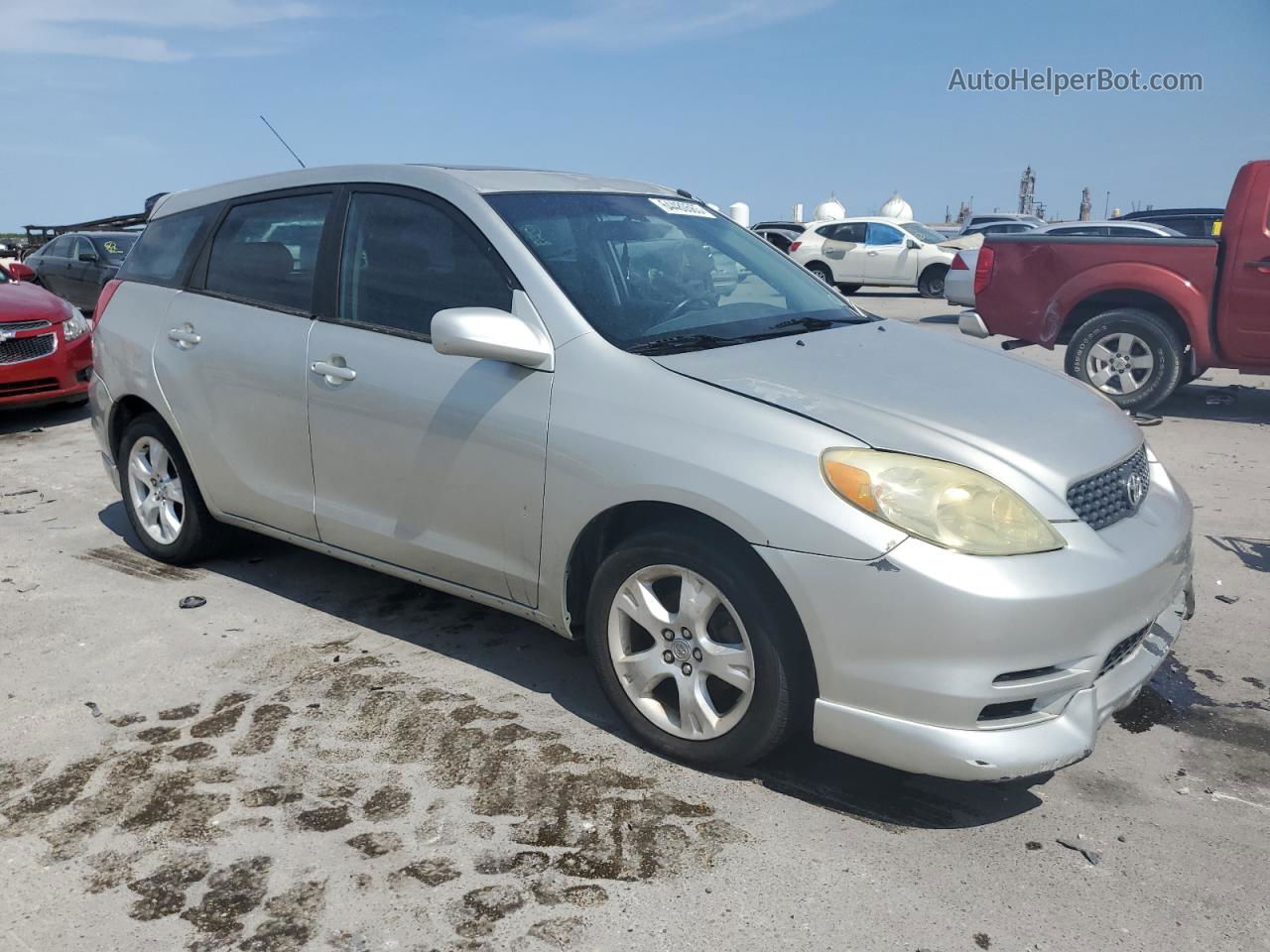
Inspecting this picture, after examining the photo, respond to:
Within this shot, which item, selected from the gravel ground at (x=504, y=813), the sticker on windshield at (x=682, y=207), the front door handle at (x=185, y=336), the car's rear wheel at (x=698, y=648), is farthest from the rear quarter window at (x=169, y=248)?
the car's rear wheel at (x=698, y=648)

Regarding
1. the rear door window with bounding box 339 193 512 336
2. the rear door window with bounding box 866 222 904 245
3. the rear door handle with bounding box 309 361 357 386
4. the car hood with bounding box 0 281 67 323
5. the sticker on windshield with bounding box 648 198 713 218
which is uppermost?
the rear door window with bounding box 866 222 904 245

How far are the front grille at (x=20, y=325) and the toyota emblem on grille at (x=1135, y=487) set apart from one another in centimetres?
826

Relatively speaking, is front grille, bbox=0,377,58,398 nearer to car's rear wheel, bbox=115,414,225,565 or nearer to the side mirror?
car's rear wheel, bbox=115,414,225,565

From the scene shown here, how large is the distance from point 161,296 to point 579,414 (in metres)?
2.49

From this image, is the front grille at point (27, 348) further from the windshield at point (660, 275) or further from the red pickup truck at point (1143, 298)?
the red pickup truck at point (1143, 298)

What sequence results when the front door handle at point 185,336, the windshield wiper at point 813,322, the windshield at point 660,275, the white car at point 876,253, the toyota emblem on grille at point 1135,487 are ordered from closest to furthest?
the toyota emblem on grille at point 1135,487, the windshield at point 660,275, the windshield wiper at point 813,322, the front door handle at point 185,336, the white car at point 876,253

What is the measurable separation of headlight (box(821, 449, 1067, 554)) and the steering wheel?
0.96 m

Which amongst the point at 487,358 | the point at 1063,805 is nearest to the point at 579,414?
the point at 487,358

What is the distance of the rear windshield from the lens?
51.8 ft

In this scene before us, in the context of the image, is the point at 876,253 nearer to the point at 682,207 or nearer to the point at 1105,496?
the point at 682,207

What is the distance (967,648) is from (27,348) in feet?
27.0

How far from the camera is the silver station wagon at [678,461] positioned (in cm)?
275

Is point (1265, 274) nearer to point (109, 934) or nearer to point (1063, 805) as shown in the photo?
point (1063, 805)

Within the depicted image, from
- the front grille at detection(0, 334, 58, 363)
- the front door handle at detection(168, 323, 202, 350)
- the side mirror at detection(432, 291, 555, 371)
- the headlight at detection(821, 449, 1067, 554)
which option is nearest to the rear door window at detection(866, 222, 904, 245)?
the front grille at detection(0, 334, 58, 363)
